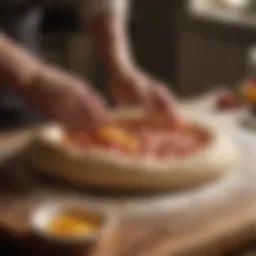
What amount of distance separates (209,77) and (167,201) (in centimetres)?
105

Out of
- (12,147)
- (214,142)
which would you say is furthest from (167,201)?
(12,147)

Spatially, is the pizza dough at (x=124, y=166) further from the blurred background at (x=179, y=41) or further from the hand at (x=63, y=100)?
the blurred background at (x=179, y=41)

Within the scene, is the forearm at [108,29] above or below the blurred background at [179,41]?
below

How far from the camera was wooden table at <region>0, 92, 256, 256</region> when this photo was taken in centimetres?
76

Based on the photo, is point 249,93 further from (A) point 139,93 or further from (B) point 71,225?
(B) point 71,225

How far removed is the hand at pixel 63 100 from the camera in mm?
958

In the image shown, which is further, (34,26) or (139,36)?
(139,36)

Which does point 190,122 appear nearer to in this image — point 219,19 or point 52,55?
point 219,19

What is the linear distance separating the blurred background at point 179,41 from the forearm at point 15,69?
754 mm

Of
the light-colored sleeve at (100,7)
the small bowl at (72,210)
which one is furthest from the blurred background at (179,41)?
the small bowl at (72,210)

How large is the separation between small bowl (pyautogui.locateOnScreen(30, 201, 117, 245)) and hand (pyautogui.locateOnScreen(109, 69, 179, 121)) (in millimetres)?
328

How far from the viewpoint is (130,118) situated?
108cm

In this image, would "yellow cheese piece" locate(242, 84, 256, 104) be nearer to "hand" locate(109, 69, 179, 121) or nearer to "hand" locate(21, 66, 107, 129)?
"hand" locate(109, 69, 179, 121)

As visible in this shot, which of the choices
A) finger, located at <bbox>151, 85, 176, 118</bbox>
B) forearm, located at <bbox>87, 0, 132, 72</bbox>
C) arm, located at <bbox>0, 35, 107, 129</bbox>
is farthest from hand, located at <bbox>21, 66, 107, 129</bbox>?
forearm, located at <bbox>87, 0, 132, 72</bbox>
